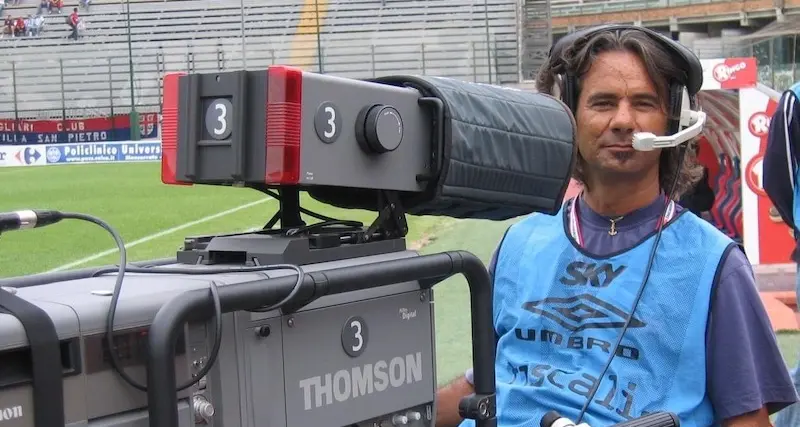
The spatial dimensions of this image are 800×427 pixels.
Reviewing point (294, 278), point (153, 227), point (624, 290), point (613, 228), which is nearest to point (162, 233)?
point (153, 227)

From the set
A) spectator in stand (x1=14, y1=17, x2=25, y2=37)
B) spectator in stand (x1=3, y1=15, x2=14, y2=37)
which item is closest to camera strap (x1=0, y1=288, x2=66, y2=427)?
spectator in stand (x1=14, y1=17, x2=25, y2=37)

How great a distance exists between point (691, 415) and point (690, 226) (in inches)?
13.7

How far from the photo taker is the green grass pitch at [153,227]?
5.74 meters

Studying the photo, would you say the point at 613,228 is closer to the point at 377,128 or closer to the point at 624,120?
the point at 624,120

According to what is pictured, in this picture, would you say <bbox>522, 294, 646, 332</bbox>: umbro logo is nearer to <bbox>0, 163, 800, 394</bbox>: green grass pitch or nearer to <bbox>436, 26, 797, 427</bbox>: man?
<bbox>436, 26, 797, 427</bbox>: man

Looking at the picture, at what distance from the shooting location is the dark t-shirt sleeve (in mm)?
1803

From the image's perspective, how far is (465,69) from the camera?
35.2 metres

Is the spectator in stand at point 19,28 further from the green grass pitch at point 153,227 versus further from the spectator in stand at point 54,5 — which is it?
the green grass pitch at point 153,227

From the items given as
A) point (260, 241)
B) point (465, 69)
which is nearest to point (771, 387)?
point (260, 241)

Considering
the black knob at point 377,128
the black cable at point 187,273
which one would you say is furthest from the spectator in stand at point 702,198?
the black cable at point 187,273

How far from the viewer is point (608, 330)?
6.23ft

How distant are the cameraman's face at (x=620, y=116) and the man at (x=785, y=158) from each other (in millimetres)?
1308

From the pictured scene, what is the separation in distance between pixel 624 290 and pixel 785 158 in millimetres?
1508

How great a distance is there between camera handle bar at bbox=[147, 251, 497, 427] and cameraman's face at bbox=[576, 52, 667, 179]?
64cm
